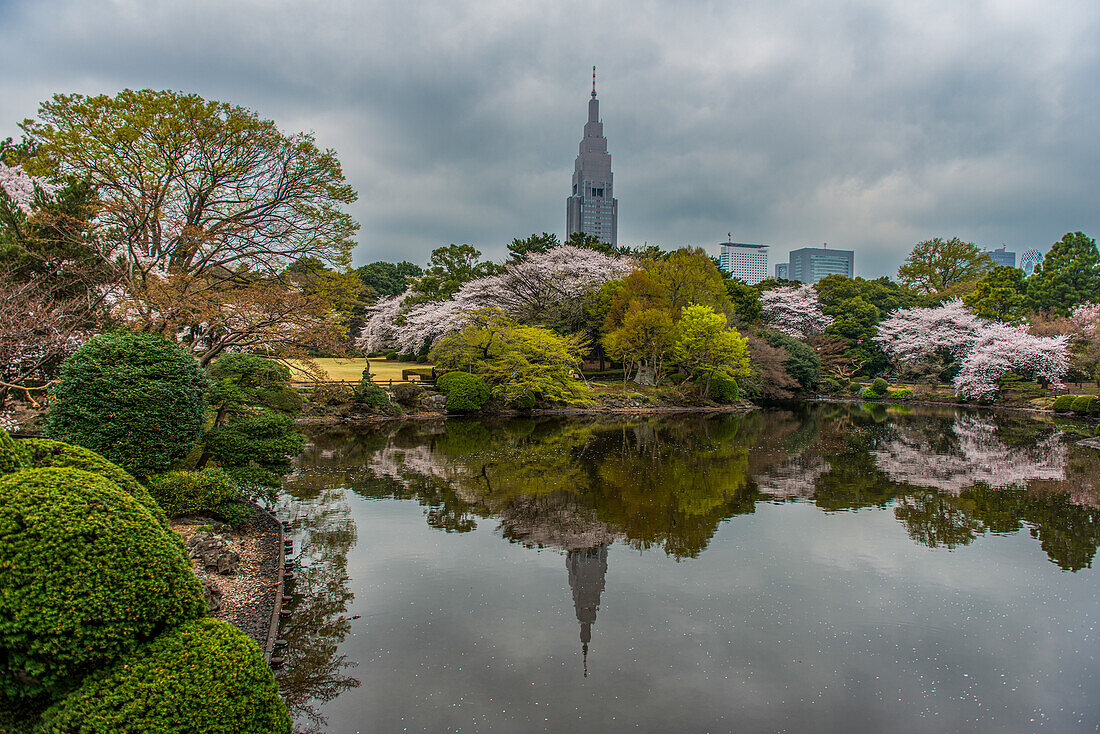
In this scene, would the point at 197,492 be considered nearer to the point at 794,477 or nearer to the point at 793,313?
the point at 794,477

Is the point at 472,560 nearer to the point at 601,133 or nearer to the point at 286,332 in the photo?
the point at 286,332

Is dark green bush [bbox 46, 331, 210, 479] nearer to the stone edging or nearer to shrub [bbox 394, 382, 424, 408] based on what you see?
the stone edging

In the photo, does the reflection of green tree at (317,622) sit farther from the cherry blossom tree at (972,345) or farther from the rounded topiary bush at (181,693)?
the cherry blossom tree at (972,345)

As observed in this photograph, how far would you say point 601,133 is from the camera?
104 metres

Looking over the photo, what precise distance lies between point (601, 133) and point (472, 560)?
349 ft

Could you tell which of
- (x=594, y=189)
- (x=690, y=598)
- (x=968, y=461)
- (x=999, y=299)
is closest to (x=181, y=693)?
(x=690, y=598)

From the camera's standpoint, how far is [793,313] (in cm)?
4078

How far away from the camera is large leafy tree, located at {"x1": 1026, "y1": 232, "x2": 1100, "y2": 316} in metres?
34.6

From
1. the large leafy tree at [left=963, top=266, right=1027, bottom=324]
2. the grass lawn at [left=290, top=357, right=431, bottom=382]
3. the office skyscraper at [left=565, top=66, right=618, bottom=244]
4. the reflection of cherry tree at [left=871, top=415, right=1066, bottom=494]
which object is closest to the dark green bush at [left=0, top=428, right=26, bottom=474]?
the reflection of cherry tree at [left=871, top=415, right=1066, bottom=494]

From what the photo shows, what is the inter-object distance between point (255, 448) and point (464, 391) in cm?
1564

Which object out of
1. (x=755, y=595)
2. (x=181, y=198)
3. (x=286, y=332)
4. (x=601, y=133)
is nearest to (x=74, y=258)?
(x=181, y=198)

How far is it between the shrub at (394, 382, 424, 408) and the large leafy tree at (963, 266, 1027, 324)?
34.3 meters

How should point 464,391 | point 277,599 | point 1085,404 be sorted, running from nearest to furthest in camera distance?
1. point 277,599
2. point 464,391
3. point 1085,404

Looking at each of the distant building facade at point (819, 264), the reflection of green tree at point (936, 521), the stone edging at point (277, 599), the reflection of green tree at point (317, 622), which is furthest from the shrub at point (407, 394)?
the distant building facade at point (819, 264)
